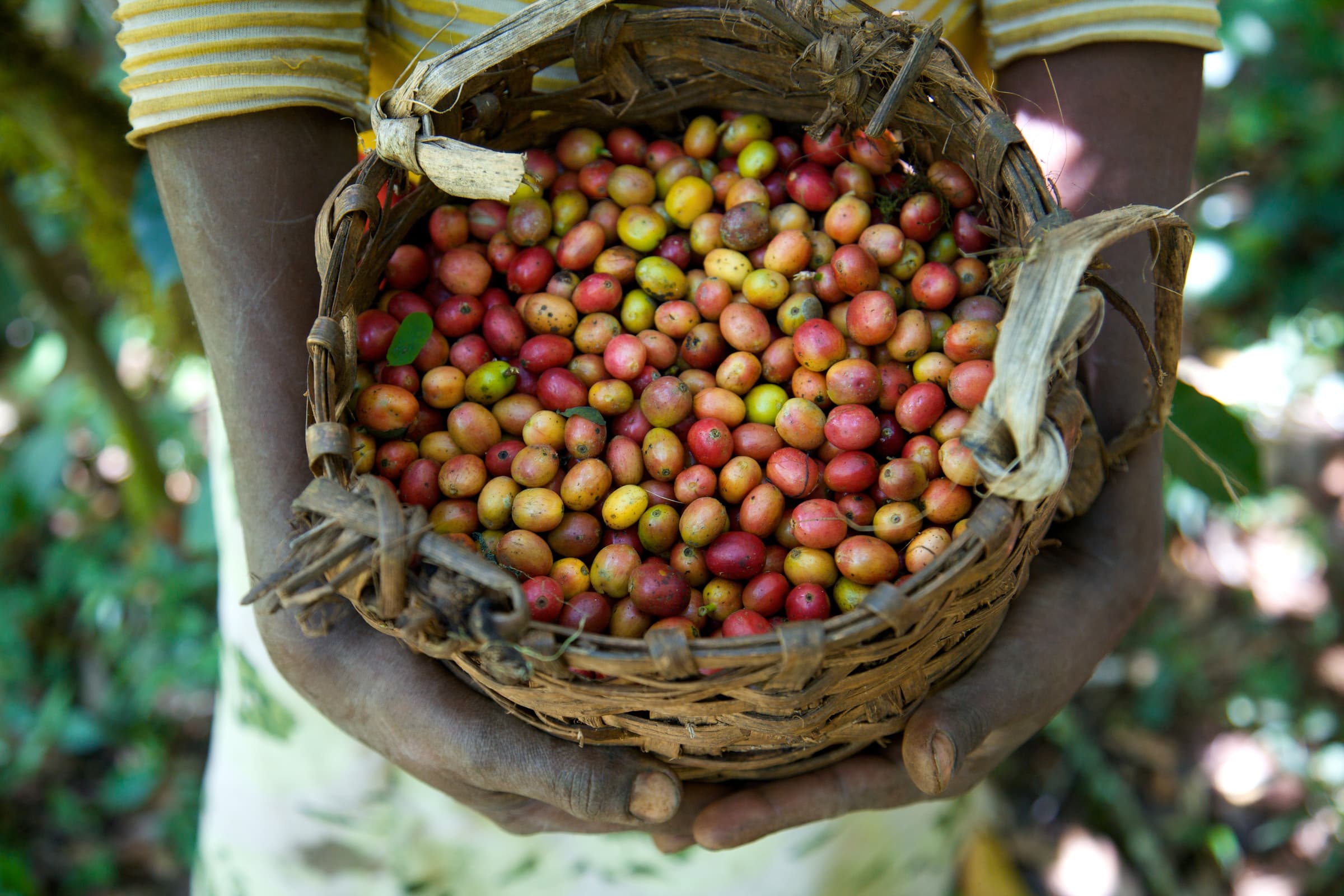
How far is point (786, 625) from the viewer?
1.08 meters

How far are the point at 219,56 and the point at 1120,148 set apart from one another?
157cm

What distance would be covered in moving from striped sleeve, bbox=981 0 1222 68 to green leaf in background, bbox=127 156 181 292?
191cm

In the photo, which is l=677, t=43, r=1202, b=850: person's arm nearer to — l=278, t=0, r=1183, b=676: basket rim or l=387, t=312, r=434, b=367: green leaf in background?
l=278, t=0, r=1183, b=676: basket rim

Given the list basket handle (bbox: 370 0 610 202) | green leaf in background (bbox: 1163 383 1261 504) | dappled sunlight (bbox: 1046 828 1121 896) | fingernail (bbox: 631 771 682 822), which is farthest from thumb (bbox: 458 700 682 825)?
dappled sunlight (bbox: 1046 828 1121 896)

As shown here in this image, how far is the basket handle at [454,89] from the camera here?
1.33 meters

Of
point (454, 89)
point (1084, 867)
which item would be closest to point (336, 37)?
point (454, 89)

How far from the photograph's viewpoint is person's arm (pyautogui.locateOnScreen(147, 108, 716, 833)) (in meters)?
1.49

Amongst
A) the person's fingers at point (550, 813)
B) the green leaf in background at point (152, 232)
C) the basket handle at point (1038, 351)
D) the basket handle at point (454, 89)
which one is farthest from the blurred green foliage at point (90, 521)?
the basket handle at point (1038, 351)

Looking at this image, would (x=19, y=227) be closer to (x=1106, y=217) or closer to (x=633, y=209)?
(x=633, y=209)

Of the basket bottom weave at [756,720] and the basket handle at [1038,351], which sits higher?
the basket handle at [1038,351]

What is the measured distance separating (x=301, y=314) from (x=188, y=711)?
2.19 m

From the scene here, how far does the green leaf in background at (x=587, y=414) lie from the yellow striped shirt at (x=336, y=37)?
0.62 meters

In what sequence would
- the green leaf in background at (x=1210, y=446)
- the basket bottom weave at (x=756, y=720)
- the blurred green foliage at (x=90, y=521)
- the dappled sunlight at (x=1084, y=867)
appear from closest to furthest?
the basket bottom weave at (x=756, y=720) < the green leaf in background at (x=1210, y=446) < the blurred green foliage at (x=90, y=521) < the dappled sunlight at (x=1084, y=867)

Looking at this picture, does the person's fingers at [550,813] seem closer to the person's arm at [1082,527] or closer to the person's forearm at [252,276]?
the person's arm at [1082,527]
